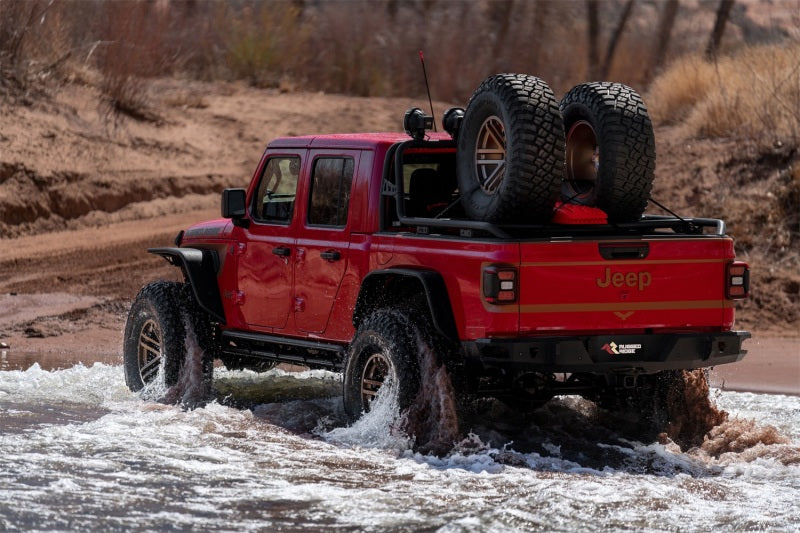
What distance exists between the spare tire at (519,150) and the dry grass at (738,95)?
10379 mm

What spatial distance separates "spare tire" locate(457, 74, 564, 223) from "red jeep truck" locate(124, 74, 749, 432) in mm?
11

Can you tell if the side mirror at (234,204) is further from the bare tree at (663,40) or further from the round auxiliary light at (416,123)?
the bare tree at (663,40)

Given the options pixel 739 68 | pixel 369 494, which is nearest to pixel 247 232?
pixel 369 494

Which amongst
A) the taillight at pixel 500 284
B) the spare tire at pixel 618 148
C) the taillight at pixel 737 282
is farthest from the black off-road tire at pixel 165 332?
the taillight at pixel 737 282

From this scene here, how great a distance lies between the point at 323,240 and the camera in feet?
30.3

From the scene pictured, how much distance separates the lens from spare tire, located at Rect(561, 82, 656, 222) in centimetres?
848

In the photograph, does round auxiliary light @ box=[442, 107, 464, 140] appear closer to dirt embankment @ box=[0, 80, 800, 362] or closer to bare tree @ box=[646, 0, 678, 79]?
dirt embankment @ box=[0, 80, 800, 362]

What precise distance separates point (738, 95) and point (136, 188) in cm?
809

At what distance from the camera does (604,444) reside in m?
8.77

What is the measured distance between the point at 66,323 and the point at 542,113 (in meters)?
7.32

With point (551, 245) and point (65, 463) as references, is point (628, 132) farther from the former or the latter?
point (65, 463)

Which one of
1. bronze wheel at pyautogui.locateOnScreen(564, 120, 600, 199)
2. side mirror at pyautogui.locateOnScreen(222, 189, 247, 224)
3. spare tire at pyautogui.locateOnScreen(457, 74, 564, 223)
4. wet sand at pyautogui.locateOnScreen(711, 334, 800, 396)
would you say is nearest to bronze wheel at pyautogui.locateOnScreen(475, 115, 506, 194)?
spare tire at pyautogui.locateOnScreen(457, 74, 564, 223)

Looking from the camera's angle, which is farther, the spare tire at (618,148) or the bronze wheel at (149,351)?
the bronze wheel at (149,351)

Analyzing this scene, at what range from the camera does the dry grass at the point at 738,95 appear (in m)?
18.6
